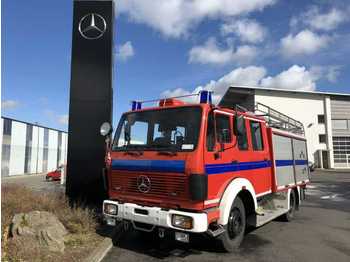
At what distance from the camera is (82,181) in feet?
32.8

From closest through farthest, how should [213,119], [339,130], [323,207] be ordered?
1. [213,119]
2. [323,207]
3. [339,130]

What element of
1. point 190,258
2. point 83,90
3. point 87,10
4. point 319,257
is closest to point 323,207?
point 319,257

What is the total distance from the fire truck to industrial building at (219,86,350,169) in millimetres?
44288

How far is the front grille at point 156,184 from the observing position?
18.9 feet

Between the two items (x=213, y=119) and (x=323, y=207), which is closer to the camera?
(x=213, y=119)

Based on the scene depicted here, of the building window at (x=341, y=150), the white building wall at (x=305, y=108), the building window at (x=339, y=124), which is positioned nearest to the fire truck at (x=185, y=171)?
the white building wall at (x=305, y=108)

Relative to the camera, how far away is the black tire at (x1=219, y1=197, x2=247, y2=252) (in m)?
6.34

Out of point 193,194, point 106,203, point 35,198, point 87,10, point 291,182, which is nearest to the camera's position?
point 193,194

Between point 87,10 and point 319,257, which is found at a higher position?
point 87,10

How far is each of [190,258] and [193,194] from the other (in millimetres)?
1403

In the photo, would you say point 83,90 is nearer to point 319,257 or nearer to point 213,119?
point 213,119

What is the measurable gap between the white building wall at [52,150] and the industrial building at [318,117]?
27639 mm

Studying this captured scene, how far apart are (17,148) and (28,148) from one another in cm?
316

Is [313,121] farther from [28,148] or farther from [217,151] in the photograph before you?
[217,151]
